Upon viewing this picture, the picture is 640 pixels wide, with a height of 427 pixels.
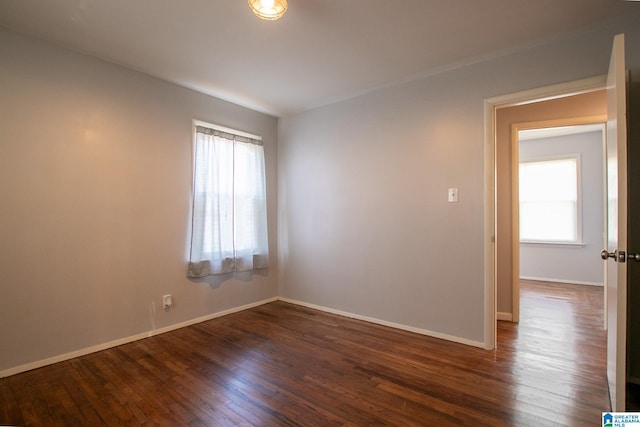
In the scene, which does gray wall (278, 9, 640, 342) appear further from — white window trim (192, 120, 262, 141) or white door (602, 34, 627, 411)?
white door (602, 34, 627, 411)

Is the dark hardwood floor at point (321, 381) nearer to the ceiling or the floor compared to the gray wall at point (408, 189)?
nearer to the floor

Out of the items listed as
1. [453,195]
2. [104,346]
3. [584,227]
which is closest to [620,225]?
[453,195]

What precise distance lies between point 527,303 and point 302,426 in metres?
3.73

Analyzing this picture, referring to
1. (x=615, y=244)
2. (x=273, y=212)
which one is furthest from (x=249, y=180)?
(x=615, y=244)

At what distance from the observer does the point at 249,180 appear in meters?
3.79

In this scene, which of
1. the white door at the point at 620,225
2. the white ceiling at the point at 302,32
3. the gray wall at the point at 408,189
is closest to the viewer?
the white door at the point at 620,225

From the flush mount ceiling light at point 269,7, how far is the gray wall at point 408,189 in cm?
167

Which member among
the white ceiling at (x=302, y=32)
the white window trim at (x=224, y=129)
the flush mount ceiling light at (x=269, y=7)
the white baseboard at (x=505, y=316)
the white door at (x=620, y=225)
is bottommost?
the white baseboard at (x=505, y=316)

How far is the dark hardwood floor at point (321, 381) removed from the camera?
1746 millimetres

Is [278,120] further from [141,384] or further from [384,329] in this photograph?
[141,384]

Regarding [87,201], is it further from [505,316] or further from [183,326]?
[505,316]

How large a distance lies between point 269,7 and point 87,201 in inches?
84.5

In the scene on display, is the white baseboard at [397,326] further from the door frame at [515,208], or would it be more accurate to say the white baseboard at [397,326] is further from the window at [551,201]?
the window at [551,201]

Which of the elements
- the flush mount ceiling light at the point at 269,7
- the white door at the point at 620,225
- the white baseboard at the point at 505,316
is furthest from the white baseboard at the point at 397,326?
the flush mount ceiling light at the point at 269,7
